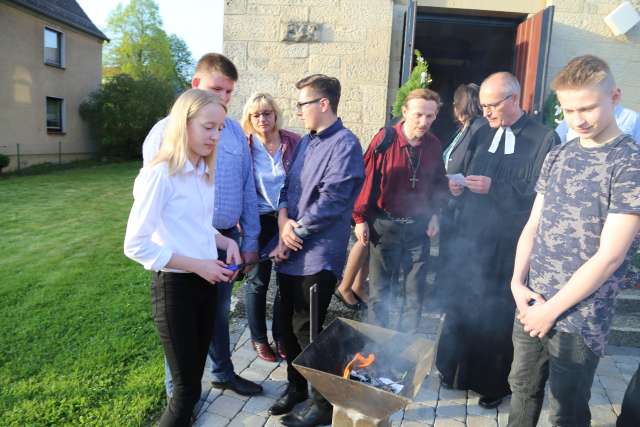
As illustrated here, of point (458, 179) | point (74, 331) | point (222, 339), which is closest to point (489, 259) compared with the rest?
point (458, 179)

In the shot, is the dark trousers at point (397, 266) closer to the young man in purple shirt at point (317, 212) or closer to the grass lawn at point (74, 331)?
the young man in purple shirt at point (317, 212)

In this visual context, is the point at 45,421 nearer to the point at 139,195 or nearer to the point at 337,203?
the point at 139,195

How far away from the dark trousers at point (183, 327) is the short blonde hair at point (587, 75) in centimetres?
195

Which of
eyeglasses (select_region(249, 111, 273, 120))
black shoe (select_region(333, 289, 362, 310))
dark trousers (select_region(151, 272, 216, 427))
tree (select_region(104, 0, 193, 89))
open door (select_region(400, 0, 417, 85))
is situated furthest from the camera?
tree (select_region(104, 0, 193, 89))

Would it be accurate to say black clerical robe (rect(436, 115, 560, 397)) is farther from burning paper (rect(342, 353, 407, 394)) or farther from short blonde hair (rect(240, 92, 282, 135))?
short blonde hair (rect(240, 92, 282, 135))

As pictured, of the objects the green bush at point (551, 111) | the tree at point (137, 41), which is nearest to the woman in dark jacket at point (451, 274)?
the green bush at point (551, 111)

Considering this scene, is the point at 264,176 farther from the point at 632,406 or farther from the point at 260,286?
the point at 632,406

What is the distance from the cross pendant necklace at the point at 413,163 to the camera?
3.83m

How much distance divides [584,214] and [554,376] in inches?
30.2

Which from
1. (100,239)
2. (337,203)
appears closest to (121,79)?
(100,239)

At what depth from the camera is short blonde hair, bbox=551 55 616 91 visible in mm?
2004

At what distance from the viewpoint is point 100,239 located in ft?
26.6

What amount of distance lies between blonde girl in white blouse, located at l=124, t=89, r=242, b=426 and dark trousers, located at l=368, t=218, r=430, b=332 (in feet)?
5.36

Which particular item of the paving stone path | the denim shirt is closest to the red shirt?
the denim shirt
